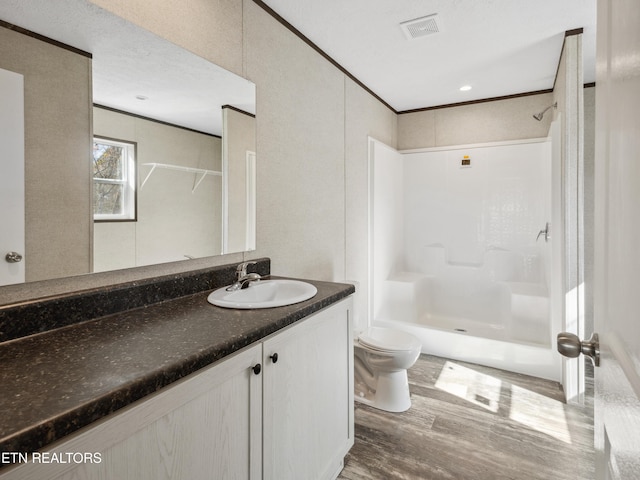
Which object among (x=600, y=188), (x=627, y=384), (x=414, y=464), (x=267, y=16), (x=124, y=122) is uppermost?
(x=267, y=16)

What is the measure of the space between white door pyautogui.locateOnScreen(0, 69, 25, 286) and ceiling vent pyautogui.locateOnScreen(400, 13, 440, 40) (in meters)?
2.00

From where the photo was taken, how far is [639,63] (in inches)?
17.0

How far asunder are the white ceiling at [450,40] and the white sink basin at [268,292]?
1.53 metres

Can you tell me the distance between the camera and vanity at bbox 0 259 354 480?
635mm

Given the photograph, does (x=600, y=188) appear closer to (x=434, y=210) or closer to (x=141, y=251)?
(x=141, y=251)

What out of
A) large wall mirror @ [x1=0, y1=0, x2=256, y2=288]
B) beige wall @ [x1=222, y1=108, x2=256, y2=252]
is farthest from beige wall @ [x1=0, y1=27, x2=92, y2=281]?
beige wall @ [x1=222, y1=108, x2=256, y2=252]

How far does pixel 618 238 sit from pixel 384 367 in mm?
1871

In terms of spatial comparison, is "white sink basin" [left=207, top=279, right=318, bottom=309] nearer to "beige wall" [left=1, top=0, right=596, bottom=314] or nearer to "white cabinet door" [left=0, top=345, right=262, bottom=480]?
"beige wall" [left=1, top=0, right=596, bottom=314]

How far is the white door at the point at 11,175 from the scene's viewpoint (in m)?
0.96

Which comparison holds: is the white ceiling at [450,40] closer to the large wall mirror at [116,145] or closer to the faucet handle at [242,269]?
the large wall mirror at [116,145]

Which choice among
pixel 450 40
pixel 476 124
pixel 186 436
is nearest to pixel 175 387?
pixel 186 436

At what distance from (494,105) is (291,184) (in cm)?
255

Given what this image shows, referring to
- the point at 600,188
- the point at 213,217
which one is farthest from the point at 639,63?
the point at 213,217

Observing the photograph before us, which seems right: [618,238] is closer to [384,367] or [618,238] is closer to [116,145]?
[116,145]
